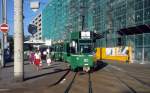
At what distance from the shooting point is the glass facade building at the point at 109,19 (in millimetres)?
60188

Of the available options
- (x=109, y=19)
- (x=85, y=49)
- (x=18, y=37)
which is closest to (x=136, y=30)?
(x=109, y=19)

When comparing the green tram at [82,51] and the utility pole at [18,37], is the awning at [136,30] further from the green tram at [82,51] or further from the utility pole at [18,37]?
the utility pole at [18,37]

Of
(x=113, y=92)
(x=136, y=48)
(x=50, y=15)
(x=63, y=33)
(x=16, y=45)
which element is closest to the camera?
(x=113, y=92)

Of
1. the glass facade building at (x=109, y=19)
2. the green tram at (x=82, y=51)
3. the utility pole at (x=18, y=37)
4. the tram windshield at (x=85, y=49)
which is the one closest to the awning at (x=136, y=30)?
the glass facade building at (x=109, y=19)

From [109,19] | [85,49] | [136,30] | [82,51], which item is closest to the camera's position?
[82,51]

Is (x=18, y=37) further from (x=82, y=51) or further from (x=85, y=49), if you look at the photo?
(x=85, y=49)

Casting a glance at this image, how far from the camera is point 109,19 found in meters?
76.8

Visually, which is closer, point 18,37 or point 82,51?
point 18,37

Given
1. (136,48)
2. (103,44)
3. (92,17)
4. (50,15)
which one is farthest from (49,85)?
(50,15)

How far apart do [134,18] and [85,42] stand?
31737mm

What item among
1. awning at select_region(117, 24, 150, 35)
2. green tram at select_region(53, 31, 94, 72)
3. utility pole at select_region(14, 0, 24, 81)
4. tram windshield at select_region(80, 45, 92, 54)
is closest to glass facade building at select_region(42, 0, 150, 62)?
awning at select_region(117, 24, 150, 35)

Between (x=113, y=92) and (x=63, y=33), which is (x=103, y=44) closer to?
(x=63, y=33)

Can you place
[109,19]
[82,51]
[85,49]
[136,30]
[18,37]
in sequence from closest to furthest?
[18,37]
[82,51]
[85,49]
[136,30]
[109,19]

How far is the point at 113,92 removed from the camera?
60.7 feet
